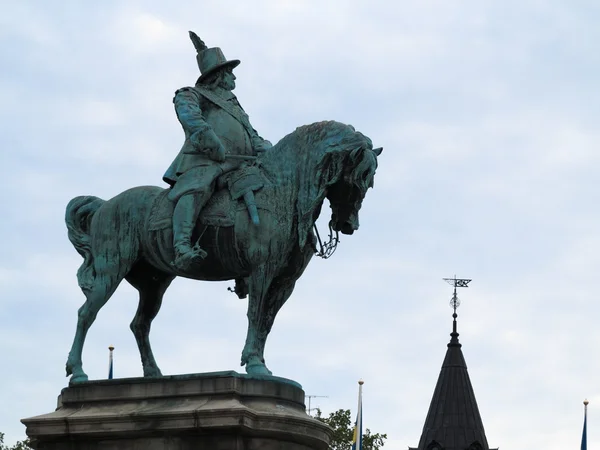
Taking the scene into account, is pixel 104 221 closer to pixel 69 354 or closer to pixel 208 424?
pixel 69 354

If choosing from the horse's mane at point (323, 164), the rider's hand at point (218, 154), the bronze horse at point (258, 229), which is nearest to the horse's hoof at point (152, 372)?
the bronze horse at point (258, 229)

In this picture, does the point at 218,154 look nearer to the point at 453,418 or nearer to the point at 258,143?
the point at 258,143

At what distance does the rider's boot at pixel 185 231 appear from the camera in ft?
70.1

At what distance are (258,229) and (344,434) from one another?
1593 inches

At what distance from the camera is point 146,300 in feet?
75.3

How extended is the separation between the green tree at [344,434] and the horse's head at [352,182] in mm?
38226

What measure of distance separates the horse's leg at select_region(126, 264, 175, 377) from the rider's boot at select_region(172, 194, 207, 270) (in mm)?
1188

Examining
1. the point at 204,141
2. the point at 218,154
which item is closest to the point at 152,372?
the point at 218,154

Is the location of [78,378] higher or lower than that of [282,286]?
lower

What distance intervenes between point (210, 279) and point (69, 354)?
2038 mm

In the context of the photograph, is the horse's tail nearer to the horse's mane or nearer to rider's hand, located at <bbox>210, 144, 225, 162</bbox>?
rider's hand, located at <bbox>210, 144, 225, 162</bbox>

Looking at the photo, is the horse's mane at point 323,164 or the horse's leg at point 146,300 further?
the horse's leg at point 146,300

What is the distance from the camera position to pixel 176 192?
72.0 ft

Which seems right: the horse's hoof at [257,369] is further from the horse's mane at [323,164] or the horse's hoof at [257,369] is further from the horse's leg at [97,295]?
the horse's leg at [97,295]
